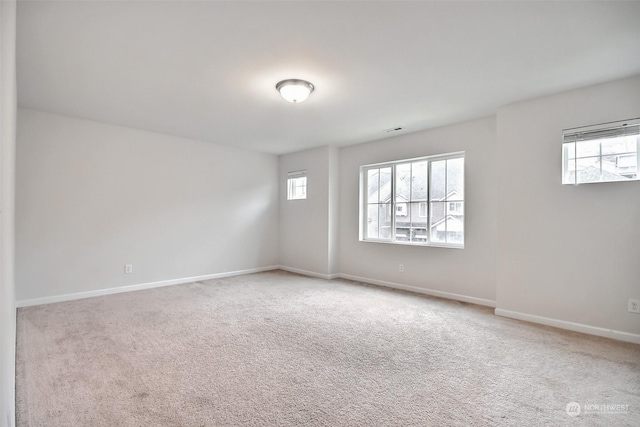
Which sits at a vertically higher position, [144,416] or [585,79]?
[585,79]

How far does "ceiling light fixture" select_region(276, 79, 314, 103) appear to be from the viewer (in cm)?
310

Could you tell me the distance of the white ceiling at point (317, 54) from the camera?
6.89 ft

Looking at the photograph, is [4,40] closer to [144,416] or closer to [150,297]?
[144,416]

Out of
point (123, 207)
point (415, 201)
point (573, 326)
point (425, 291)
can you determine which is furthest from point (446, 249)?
point (123, 207)

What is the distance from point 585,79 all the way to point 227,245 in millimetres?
5583

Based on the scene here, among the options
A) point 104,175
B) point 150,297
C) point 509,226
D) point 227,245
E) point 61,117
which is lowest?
point 150,297

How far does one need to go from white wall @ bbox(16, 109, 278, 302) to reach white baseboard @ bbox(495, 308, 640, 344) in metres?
4.55

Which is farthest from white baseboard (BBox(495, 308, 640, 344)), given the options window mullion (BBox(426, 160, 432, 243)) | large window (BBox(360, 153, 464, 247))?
window mullion (BBox(426, 160, 432, 243))

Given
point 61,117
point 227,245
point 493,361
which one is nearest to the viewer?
point 493,361

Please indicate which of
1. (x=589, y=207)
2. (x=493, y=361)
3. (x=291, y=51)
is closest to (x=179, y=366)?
(x=493, y=361)

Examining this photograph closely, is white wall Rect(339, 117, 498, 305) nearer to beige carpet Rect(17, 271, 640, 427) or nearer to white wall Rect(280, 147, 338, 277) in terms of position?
white wall Rect(280, 147, 338, 277)

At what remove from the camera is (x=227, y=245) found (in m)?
6.00

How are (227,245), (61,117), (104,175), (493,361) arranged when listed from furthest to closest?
(227,245) < (104,175) < (61,117) < (493,361)

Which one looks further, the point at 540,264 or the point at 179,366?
the point at 540,264
